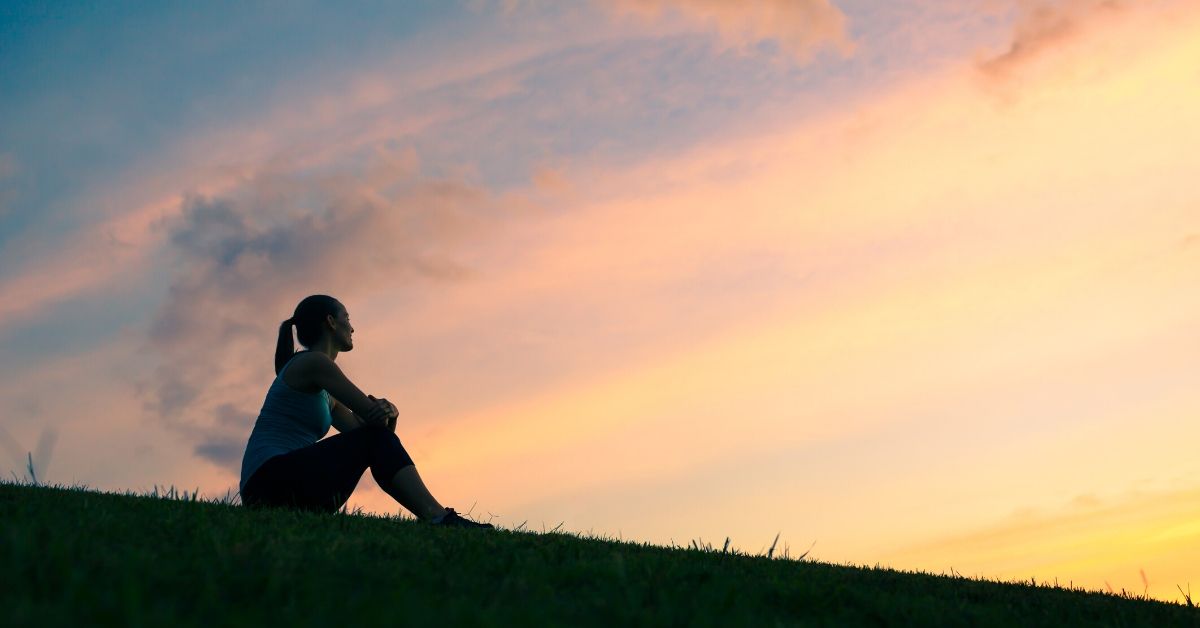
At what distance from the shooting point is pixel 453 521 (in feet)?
30.7

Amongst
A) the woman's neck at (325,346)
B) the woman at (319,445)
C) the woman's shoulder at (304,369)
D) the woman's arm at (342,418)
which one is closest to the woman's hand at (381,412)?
the woman at (319,445)

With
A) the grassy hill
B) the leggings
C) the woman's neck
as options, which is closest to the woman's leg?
the leggings

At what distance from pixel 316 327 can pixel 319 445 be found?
1.37m

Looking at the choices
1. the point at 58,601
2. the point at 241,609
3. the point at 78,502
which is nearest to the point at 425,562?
the point at 241,609

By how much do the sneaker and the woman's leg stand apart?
0.16 meters

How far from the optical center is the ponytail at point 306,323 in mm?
10430

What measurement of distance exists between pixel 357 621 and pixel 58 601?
1.32 metres

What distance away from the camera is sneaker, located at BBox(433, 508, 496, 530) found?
928 centimetres

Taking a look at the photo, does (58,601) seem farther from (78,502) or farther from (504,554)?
(78,502)

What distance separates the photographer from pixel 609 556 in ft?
24.8

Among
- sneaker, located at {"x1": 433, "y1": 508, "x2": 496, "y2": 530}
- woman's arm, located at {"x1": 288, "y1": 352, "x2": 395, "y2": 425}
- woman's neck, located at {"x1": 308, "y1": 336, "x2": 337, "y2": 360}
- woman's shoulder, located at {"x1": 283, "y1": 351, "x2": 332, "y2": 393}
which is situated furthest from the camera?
woman's neck, located at {"x1": 308, "y1": 336, "x2": 337, "y2": 360}

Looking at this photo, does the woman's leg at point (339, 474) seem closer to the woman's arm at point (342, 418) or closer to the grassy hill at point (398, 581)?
the grassy hill at point (398, 581)

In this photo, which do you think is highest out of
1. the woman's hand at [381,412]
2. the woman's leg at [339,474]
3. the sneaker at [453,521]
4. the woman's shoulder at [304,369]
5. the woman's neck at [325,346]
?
the woman's neck at [325,346]

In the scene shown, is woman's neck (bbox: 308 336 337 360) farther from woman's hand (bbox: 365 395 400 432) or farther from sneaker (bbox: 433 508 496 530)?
sneaker (bbox: 433 508 496 530)
